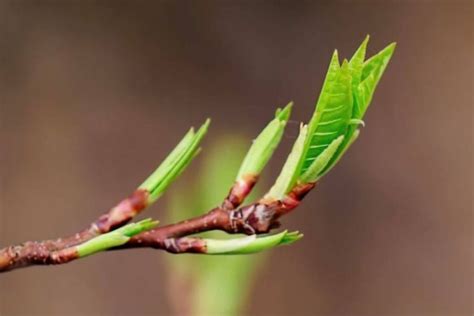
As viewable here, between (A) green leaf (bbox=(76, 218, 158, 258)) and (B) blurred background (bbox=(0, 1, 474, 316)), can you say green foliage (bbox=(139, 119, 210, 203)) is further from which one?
(B) blurred background (bbox=(0, 1, 474, 316))

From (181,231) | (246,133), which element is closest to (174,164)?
(181,231)

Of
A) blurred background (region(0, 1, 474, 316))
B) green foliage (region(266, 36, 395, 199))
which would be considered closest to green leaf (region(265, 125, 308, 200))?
green foliage (region(266, 36, 395, 199))

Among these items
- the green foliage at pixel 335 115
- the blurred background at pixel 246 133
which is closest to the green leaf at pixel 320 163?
the green foliage at pixel 335 115

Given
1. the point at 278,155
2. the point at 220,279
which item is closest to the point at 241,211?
the point at 220,279

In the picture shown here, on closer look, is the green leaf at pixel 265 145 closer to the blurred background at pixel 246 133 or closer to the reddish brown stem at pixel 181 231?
the reddish brown stem at pixel 181 231

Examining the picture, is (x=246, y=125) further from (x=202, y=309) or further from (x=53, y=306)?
(x=202, y=309)

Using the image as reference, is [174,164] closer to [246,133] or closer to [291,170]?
[291,170]
